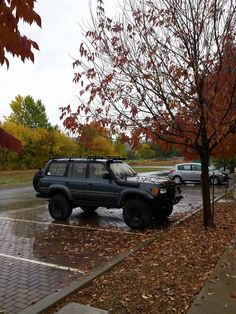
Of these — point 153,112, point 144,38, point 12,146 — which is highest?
point 144,38

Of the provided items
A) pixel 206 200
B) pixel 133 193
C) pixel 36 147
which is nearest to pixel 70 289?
pixel 133 193

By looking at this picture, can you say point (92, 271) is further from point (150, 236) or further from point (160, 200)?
point (160, 200)

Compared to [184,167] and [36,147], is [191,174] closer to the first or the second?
[184,167]

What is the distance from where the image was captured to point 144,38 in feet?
25.9

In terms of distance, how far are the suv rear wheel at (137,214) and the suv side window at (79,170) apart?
175 centimetres

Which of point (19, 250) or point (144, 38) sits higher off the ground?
point (144, 38)

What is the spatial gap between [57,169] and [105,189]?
1.89m

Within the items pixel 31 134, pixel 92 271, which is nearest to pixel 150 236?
pixel 92 271

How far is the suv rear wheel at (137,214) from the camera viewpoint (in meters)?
8.81

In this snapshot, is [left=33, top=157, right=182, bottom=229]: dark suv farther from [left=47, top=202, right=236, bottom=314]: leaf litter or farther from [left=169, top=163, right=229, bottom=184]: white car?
[left=169, top=163, right=229, bottom=184]: white car

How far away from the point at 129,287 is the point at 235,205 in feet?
29.3

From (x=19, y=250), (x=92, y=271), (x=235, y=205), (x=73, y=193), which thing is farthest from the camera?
(x=235, y=205)

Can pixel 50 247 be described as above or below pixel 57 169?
below

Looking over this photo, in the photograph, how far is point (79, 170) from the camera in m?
10.2
